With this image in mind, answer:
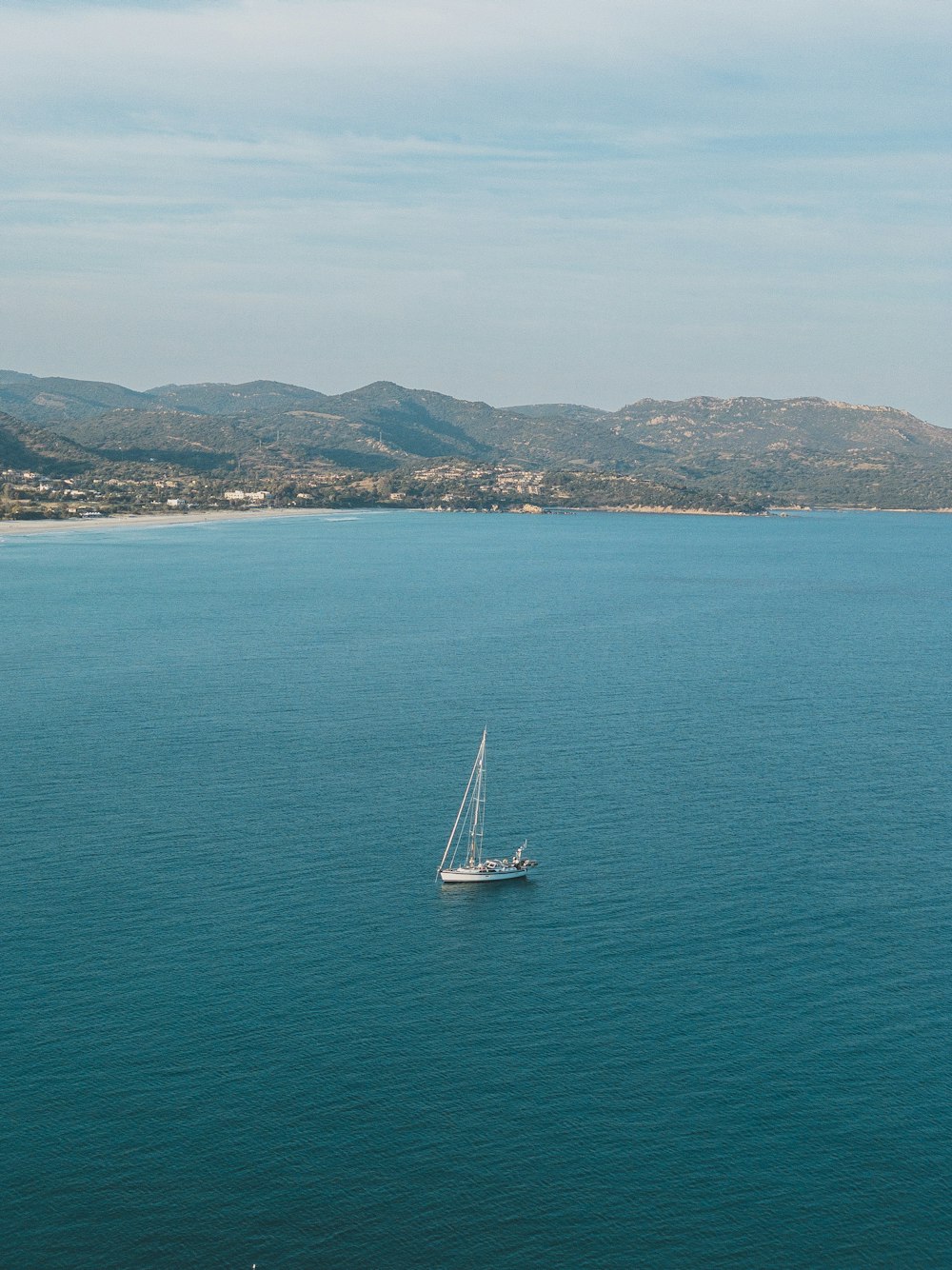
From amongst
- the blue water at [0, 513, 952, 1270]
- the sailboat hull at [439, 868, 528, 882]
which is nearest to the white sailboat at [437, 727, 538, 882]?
the sailboat hull at [439, 868, 528, 882]

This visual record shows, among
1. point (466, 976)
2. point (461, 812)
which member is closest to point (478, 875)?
point (461, 812)

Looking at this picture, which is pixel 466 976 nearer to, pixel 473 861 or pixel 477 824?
pixel 473 861

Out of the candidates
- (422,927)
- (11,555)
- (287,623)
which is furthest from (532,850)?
(11,555)

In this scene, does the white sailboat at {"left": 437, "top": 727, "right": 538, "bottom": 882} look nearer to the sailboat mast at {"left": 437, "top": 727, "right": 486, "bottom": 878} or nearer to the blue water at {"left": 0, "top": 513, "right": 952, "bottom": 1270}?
the sailboat mast at {"left": 437, "top": 727, "right": 486, "bottom": 878}

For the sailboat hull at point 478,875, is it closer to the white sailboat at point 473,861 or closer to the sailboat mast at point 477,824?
→ the white sailboat at point 473,861

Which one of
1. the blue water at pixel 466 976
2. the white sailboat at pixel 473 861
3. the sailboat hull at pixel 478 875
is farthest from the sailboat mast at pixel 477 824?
the blue water at pixel 466 976

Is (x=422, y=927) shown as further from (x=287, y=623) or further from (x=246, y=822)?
(x=287, y=623)
